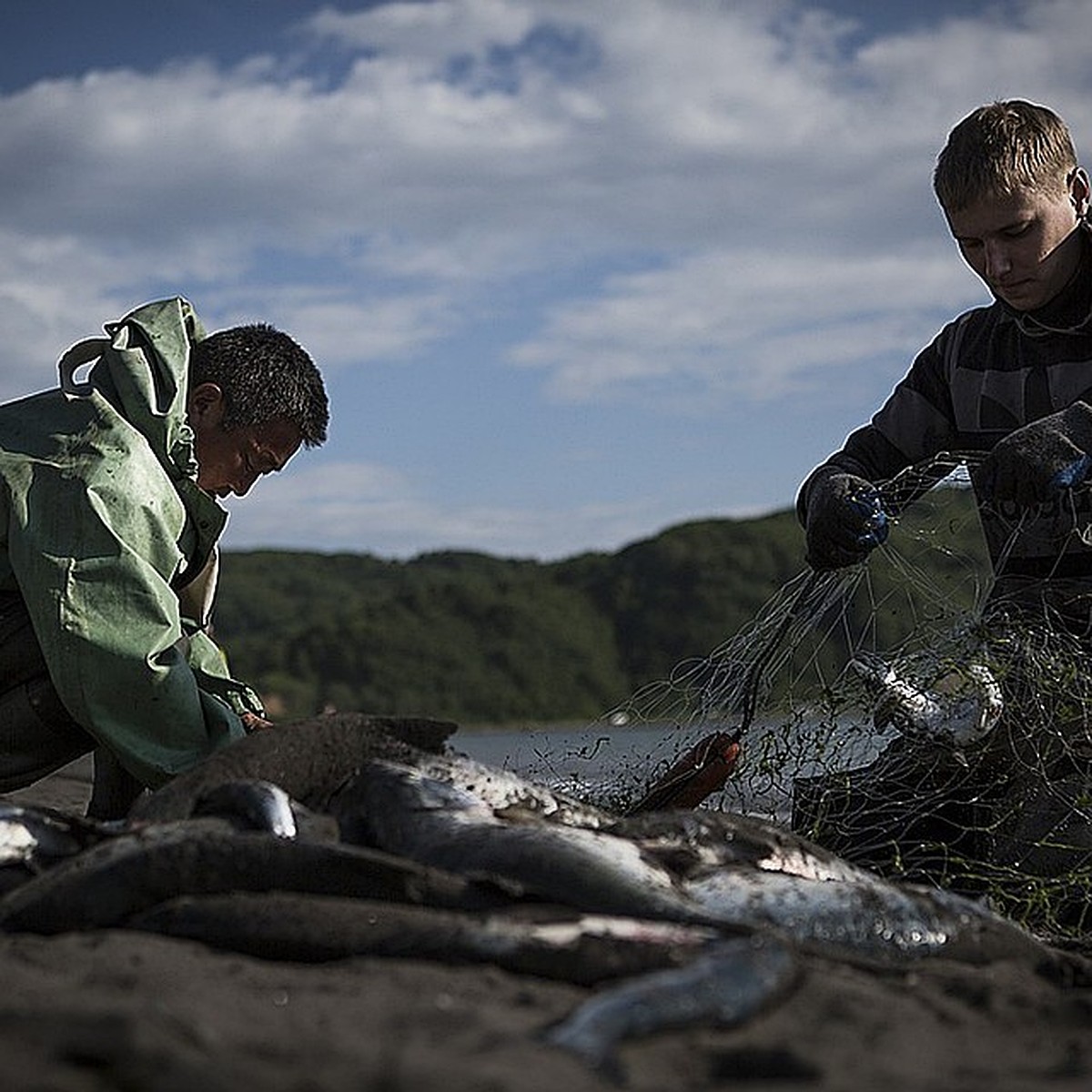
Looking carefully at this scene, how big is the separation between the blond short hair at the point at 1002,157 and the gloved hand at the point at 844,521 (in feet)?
4.21

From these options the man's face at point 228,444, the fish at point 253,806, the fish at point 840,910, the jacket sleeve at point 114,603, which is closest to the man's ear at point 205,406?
the man's face at point 228,444

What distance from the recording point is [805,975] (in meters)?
3.56

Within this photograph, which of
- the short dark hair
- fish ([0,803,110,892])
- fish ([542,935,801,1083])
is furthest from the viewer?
the short dark hair

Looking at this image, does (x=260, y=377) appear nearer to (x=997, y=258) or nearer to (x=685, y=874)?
(x=997, y=258)

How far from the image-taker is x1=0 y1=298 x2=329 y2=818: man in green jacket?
22.1 ft

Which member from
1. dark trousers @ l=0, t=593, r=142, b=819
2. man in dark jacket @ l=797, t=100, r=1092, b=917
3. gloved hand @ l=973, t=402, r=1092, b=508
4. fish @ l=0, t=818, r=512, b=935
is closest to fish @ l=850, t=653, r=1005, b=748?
man in dark jacket @ l=797, t=100, r=1092, b=917

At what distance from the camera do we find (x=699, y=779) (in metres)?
6.78

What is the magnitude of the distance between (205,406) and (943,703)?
375 cm

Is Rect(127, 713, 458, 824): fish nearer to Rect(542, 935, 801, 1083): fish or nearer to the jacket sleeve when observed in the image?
the jacket sleeve

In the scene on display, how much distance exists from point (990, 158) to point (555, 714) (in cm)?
7138

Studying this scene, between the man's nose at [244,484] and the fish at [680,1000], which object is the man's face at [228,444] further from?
the fish at [680,1000]

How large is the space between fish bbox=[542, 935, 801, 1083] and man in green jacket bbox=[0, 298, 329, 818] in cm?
369

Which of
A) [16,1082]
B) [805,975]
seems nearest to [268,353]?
[805,975]

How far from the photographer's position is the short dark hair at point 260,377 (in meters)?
7.86
